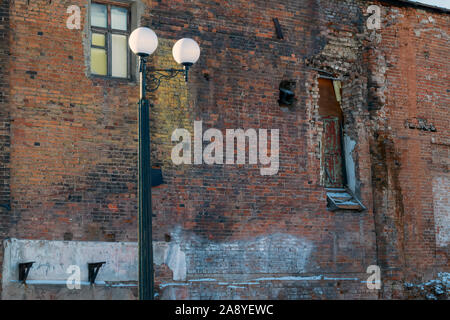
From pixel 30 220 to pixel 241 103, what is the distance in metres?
4.58

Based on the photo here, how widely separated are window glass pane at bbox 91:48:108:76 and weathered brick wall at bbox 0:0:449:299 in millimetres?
272

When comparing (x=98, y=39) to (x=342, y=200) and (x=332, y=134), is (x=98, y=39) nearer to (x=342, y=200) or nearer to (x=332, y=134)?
(x=332, y=134)

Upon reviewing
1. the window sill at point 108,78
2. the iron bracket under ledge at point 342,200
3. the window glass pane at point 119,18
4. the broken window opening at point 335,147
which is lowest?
the iron bracket under ledge at point 342,200

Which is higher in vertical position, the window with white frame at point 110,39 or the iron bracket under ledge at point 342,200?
the window with white frame at point 110,39

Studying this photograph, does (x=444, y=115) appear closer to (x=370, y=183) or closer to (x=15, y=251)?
(x=370, y=183)

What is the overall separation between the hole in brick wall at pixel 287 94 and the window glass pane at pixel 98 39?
12.2ft

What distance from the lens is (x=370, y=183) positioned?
45.4 ft

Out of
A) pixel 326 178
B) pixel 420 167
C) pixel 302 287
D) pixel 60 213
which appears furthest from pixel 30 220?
pixel 420 167

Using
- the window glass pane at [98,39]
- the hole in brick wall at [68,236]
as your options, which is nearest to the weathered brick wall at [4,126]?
the hole in brick wall at [68,236]

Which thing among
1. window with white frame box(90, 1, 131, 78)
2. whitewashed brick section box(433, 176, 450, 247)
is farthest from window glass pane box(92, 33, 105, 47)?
whitewashed brick section box(433, 176, 450, 247)

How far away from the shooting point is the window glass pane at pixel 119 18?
11680mm

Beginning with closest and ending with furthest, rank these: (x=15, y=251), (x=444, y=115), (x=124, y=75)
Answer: (x=15, y=251), (x=124, y=75), (x=444, y=115)

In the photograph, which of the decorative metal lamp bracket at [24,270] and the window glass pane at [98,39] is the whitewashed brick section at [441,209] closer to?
the window glass pane at [98,39]

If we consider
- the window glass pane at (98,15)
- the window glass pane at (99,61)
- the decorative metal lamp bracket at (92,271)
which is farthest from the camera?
the window glass pane at (98,15)
